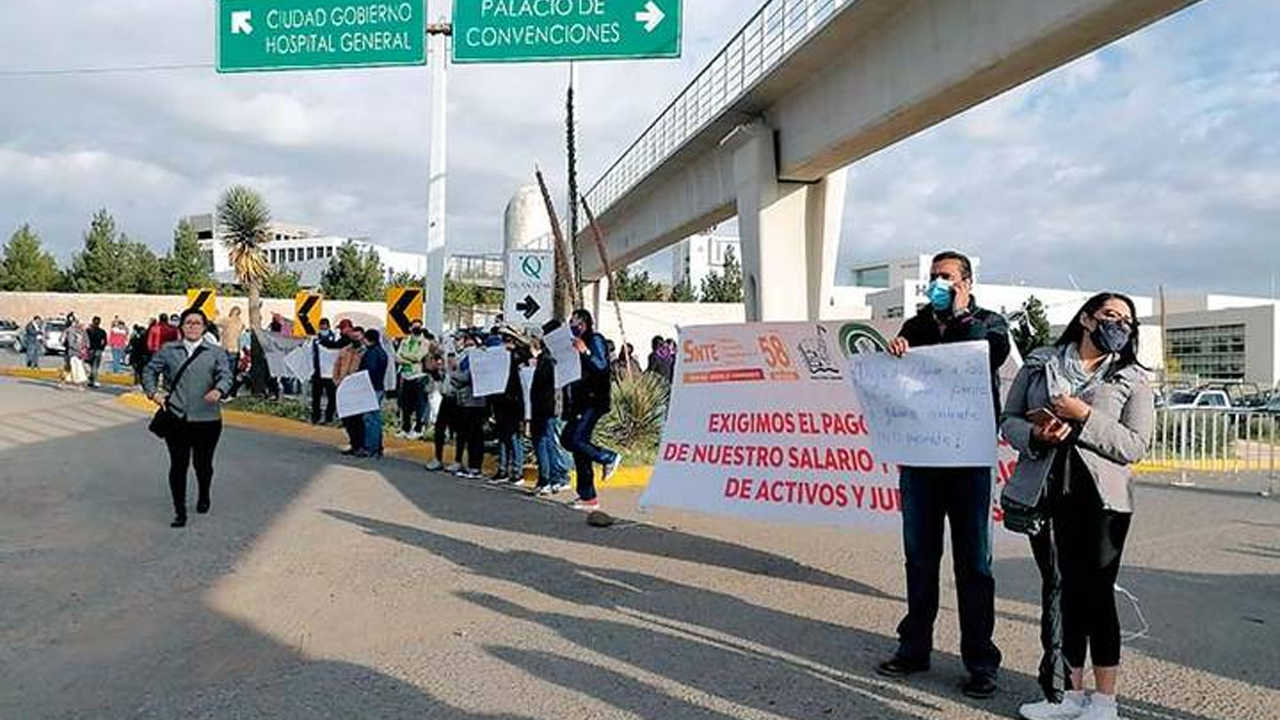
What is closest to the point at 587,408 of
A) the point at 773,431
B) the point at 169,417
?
the point at 773,431

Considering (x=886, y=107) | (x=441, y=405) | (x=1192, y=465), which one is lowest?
(x=1192, y=465)

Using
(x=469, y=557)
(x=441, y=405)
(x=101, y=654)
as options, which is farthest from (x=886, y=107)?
(x=101, y=654)

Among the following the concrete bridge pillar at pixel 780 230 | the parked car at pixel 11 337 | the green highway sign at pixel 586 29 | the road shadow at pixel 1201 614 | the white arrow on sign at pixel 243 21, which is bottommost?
the road shadow at pixel 1201 614

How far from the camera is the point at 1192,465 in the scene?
16.6 meters

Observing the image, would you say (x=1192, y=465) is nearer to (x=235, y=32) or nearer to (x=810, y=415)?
(x=810, y=415)

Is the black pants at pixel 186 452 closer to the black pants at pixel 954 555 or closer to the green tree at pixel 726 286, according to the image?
the black pants at pixel 954 555

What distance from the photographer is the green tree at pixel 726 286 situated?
80125mm

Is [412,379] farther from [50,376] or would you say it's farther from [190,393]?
[50,376]

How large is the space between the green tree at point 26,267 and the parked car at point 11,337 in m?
18.1

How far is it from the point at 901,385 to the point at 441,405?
882 cm

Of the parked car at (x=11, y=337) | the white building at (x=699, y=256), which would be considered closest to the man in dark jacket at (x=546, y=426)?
the parked car at (x=11, y=337)

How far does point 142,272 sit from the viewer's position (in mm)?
70750

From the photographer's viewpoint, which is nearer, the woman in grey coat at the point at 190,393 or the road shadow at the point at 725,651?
the road shadow at the point at 725,651

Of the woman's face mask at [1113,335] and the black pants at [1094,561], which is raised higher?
the woman's face mask at [1113,335]
